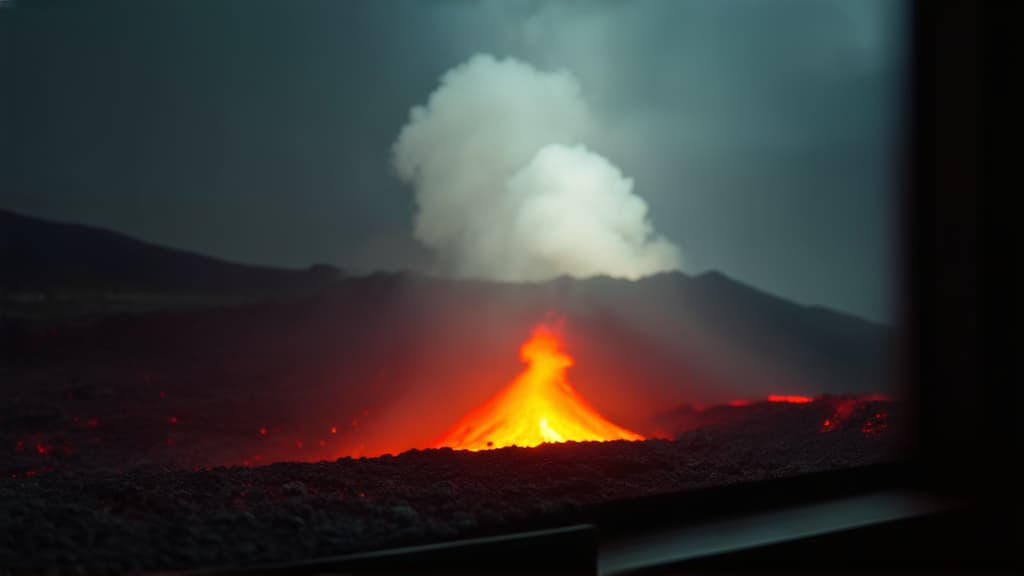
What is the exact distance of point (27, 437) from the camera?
→ 3.15 metres

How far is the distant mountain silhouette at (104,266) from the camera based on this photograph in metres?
3.23

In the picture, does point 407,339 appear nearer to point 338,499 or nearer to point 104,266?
point 104,266

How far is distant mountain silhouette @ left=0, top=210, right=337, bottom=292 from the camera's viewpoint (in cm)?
A: 323

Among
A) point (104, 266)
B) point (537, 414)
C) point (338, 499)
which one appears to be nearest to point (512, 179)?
point (537, 414)

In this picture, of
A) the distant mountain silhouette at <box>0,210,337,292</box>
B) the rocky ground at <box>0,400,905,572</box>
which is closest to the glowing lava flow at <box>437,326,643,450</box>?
the rocky ground at <box>0,400,905,572</box>

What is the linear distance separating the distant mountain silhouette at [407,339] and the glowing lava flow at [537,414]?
0.40 feet

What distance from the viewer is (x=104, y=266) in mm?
3479

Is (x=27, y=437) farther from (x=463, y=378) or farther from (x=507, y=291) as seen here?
(x=507, y=291)

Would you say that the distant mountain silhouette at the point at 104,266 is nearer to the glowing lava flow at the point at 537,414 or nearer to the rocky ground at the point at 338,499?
the glowing lava flow at the point at 537,414

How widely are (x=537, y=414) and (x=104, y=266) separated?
7.85 feet

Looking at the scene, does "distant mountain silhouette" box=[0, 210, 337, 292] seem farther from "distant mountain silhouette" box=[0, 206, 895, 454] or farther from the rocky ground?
the rocky ground

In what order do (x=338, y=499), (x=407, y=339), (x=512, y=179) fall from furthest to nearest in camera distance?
(x=407, y=339) < (x=512, y=179) < (x=338, y=499)

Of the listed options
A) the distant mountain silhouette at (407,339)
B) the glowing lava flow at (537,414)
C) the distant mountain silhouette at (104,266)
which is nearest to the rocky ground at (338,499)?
the glowing lava flow at (537,414)

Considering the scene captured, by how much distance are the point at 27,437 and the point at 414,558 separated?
116 inches
